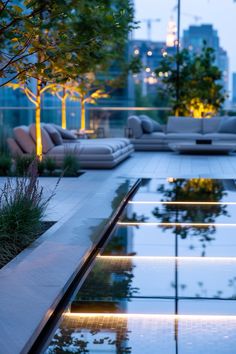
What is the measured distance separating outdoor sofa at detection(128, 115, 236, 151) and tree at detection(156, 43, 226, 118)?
127 centimetres

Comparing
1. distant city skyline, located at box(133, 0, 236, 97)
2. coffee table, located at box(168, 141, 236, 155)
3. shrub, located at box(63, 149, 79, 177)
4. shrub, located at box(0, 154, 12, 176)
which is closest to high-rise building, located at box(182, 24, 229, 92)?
distant city skyline, located at box(133, 0, 236, 97)

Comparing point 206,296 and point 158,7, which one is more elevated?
point 158,7

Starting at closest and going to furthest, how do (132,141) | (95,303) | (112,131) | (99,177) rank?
1. (95,303)
2. (99,177)
3. (132,141)
4. (112,131)

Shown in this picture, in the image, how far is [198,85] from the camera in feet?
59.8

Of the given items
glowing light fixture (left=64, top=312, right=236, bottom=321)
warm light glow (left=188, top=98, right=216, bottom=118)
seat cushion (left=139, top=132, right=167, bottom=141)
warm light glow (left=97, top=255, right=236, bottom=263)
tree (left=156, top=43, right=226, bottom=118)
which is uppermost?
tree (left=156, top=43, right=226, bottom=118)

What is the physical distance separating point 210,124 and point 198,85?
168 centimetres

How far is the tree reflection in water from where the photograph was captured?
20.1 feet

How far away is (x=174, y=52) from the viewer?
65.1 feet

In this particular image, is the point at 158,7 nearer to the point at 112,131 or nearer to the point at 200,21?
the point at 200,21

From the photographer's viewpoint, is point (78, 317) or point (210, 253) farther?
point (210, 253)

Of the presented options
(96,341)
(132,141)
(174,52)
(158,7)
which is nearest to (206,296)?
(96,341)

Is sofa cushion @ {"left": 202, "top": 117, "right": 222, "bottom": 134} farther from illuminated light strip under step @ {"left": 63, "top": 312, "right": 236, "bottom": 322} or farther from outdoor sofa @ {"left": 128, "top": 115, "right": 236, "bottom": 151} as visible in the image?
illuminated light strip under step @ {"left": 63, "top": 312, "right": 236, "bottom": 322}

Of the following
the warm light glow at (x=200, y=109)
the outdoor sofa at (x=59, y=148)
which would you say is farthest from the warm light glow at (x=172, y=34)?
the outdoor sofa at (x=59, y=148)

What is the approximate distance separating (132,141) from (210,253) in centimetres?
1121
